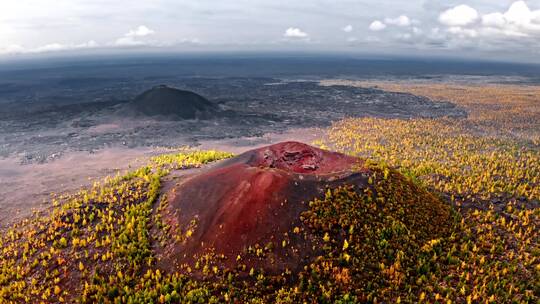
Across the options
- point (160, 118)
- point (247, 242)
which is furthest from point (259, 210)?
point (160, 118)

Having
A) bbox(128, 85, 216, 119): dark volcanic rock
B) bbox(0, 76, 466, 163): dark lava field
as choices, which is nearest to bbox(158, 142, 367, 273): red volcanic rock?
bbox(0, 76, 466, 163): dark lava field

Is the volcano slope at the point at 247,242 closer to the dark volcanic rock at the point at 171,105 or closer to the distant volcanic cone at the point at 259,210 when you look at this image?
the distant volcanic cone at the point at 259,210

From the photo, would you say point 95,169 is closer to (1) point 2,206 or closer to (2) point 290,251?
(1) point 2,206

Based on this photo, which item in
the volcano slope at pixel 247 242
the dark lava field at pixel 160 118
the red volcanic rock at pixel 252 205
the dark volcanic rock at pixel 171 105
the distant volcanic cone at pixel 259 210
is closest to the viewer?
the volcano slope at pixel 247 242

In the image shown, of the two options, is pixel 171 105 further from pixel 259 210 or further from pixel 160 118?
pixel 259 210

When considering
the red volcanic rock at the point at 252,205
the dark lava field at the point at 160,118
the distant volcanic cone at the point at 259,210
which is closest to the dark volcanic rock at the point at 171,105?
the dark lava field at the point at 160,118

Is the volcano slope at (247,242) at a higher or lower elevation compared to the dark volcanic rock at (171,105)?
lower
